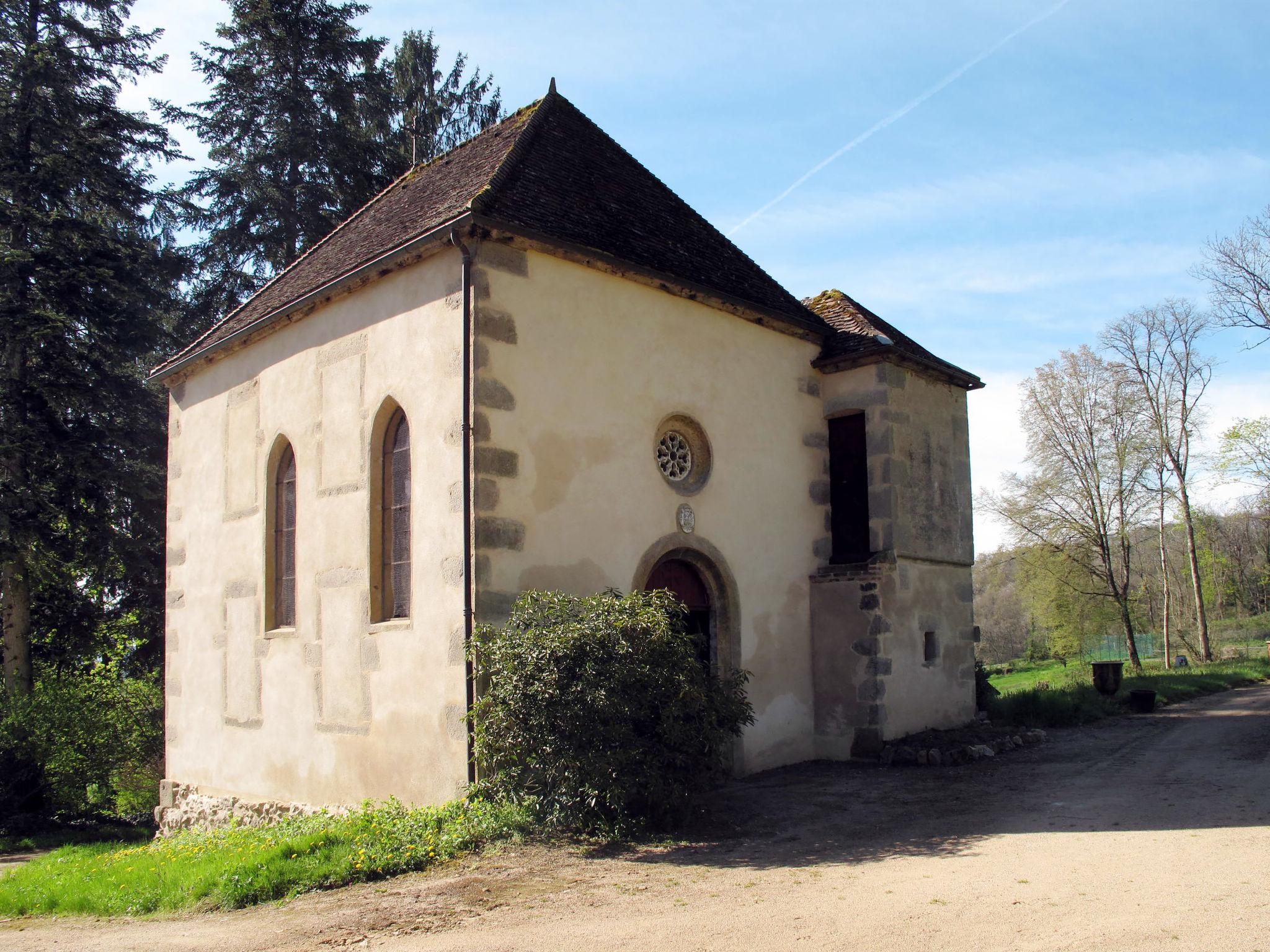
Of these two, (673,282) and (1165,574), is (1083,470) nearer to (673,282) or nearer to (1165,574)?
(1165,574)

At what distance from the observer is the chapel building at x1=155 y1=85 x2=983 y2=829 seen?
10.4 metres

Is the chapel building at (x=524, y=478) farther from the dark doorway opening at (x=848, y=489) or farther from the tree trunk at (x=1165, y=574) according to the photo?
the tree trunk at (x=1165, y=574)

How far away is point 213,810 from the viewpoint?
13.5 m

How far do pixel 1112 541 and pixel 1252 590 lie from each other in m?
27.5

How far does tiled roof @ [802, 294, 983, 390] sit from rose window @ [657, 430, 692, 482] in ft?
10.3

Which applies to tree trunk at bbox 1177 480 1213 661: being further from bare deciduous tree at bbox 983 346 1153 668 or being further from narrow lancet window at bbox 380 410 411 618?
narrow lancet window at bbox 380 410 411 618

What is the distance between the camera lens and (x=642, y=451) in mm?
11586

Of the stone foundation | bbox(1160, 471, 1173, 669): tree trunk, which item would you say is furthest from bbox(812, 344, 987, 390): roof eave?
bbox(1160, 471, 1173, 669): tree trunk

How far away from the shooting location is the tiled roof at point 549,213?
11.3 meters

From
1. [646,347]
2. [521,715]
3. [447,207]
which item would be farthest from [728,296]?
[521,715]

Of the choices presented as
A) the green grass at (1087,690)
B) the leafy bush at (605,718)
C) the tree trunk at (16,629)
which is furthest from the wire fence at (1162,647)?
the tree trunk at (16,629)

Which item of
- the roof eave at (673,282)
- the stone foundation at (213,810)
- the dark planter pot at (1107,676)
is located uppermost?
the roof eave at (673,282)

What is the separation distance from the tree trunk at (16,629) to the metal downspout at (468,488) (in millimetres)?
13555

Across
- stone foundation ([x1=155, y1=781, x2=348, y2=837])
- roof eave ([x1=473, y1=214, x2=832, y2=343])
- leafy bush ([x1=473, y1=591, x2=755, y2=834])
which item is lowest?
stone foundation ([x1=155, y1=781, x2=348, y2=837])
